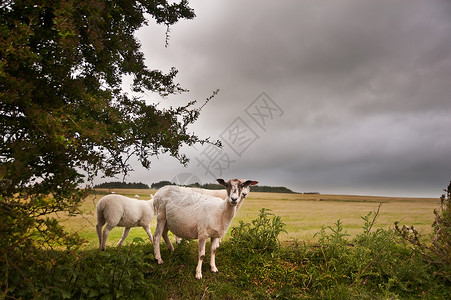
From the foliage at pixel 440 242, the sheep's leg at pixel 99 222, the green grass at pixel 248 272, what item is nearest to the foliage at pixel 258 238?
the green grass at pixel 248 272

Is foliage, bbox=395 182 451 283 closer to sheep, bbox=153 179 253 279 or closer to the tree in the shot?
sheep, bbox=153 179 253 279

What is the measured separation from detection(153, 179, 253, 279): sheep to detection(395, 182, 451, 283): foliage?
4639mm

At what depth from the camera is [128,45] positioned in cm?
732

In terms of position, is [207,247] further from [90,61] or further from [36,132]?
[90,61]

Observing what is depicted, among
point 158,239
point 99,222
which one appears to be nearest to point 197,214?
point 158,239

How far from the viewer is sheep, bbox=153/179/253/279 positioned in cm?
636

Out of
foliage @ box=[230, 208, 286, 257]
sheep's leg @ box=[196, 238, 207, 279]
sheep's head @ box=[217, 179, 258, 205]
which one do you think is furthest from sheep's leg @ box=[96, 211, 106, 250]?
sheep's head @ box=[217, 179, 258, 205]

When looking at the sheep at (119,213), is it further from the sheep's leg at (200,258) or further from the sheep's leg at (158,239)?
the sheep's leg at (200,258)

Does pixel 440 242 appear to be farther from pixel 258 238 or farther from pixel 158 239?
pixel 158 239

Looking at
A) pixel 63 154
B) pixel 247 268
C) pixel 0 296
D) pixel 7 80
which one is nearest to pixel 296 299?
pixel 247 268

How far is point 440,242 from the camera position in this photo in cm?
728

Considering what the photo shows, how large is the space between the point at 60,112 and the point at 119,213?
3633mm

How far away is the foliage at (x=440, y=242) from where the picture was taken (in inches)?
253

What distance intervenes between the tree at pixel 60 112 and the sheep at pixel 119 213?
151cm
